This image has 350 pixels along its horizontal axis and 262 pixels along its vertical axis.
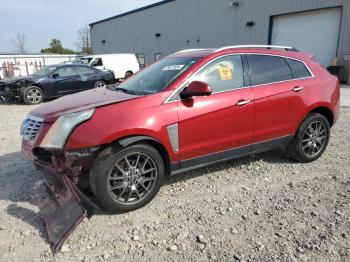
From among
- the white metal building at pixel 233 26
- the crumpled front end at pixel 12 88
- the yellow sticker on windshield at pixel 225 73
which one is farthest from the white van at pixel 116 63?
the yellow sticker on windshield at pixel 225 73

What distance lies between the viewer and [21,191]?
395 centimetres

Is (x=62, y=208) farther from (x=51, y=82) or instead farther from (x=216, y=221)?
(x=51, y=82)

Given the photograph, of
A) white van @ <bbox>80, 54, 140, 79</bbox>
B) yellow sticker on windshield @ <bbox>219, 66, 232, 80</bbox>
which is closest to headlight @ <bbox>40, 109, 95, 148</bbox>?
yellow sticker on windshield @ <bbox>219, 66, 232, 80</bbox>

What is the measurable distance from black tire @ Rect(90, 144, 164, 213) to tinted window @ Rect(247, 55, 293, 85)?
1.70 meters

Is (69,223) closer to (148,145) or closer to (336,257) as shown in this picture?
(148,145)

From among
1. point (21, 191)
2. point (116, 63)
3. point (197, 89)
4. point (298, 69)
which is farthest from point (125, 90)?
point (116, 63)

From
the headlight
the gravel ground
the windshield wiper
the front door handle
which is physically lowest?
the gravel ground

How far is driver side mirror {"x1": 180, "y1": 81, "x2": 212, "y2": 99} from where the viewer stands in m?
3.50

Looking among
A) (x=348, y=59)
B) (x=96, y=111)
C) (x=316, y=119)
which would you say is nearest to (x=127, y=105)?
(x=96, y=111)

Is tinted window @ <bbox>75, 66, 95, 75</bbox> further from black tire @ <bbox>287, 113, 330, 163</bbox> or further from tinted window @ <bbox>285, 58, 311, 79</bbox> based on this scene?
black tire @ <bbox>287, 113, 330, 163</bbox>

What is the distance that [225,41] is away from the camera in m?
22.4

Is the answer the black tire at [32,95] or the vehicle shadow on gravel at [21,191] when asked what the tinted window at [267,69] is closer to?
the vehicle shadow on gravel at [21,191]

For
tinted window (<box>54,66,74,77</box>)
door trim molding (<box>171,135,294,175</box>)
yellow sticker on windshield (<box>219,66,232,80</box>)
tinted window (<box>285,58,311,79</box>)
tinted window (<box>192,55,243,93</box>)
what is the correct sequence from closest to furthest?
door trim molding (<box>171,135,294,175</box>)
tinted window (<box>192,55,243,93</box>)
yellow sticker on windshield (<box>219,66,232,80</box>)
tinted window (<box>285,58,311,79</box>)
tinted window (<box>54,66,74,77</box>)

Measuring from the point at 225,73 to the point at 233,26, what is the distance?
1904 cm
